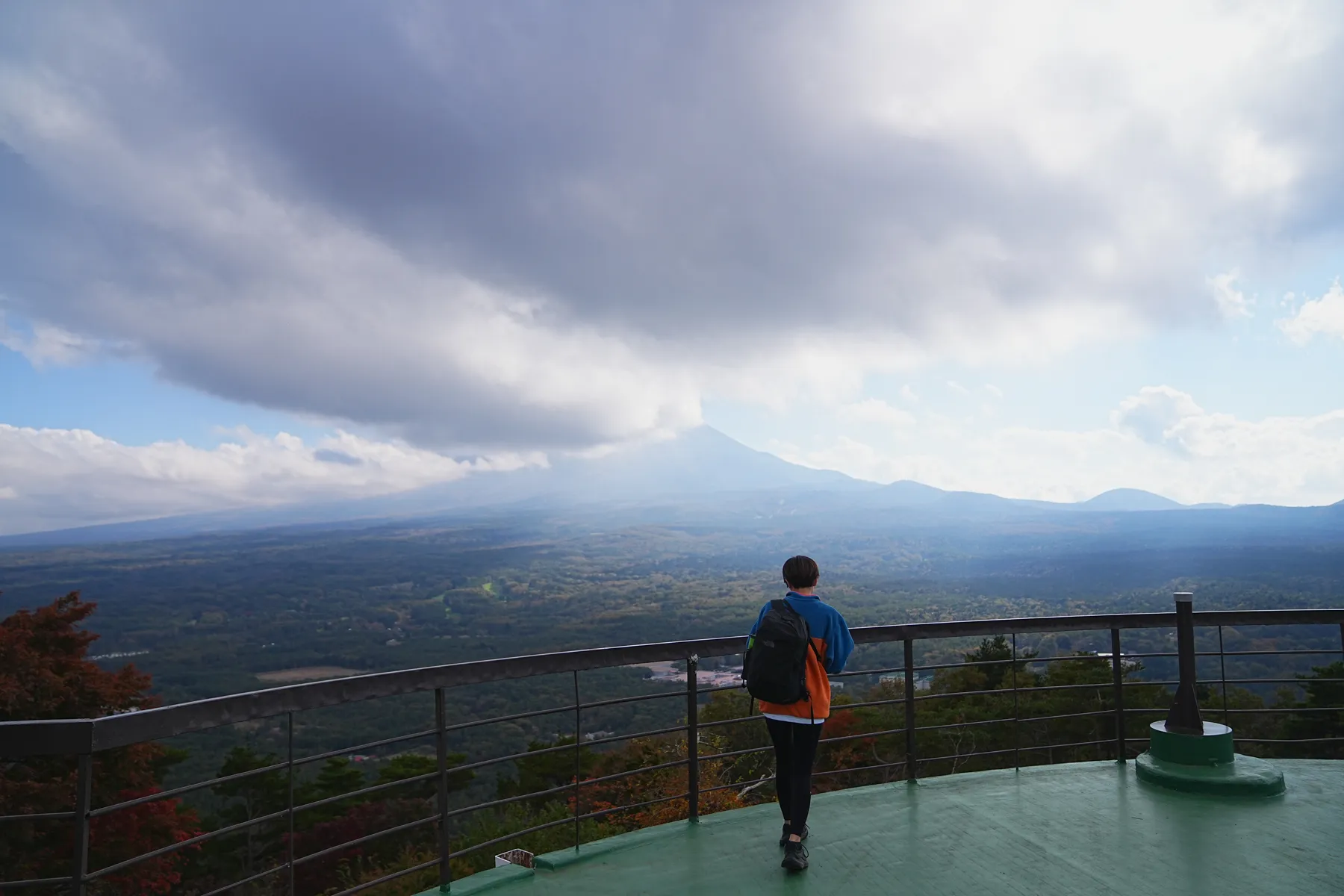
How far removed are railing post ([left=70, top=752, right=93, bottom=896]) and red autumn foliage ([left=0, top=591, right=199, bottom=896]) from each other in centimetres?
993

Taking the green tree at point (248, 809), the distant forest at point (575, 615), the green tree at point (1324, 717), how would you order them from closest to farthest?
the green tree at point (1324, 717), the green tree at point (248, 809), the distant forest at point (575, 615)

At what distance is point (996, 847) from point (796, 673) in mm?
1401

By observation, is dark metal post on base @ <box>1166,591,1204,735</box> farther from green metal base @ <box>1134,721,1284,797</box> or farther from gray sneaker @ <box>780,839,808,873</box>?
gray sneaker @ <box>780,839,808,873</box>

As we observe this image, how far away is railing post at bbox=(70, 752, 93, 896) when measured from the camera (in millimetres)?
2176

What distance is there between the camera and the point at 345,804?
873 inches

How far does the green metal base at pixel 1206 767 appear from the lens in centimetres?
439

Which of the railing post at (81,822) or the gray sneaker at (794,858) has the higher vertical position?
the railing post at (81,822)

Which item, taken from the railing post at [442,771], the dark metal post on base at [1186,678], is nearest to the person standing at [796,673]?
the railing post at [442,771]

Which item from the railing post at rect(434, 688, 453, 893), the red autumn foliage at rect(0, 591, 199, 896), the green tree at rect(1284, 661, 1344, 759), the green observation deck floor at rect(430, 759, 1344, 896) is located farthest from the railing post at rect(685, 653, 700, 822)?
the green tree at rect(1284, 661, 1344, 759)

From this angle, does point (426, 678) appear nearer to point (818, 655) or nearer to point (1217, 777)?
point (818, 655)

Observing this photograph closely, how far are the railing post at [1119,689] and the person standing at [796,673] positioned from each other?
1962 millimetres

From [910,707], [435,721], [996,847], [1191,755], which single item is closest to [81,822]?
[435,721]

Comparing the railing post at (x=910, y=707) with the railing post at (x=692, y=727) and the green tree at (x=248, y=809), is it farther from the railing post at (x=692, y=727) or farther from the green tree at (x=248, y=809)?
the green tree at (x=248, y=809)

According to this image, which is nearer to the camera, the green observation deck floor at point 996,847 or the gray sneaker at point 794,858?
the green observation deck floor at point 996,847
